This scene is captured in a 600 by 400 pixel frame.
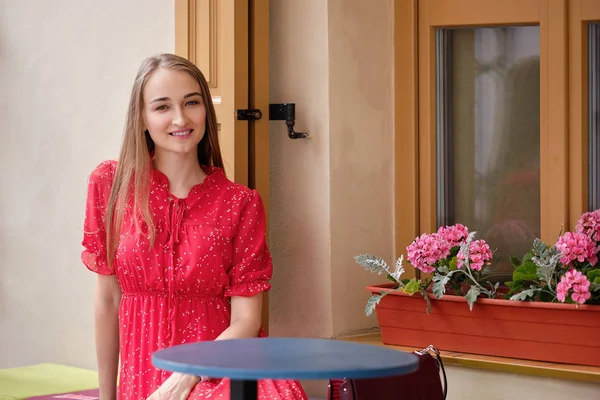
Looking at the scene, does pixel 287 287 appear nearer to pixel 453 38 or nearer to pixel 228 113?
pixel 228 113

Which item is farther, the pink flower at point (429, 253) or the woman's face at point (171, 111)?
the pink flower at point (429, 253)

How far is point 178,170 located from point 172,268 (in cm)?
29

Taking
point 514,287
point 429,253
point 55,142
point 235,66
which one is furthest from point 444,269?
point 55,142

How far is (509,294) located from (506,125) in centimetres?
74

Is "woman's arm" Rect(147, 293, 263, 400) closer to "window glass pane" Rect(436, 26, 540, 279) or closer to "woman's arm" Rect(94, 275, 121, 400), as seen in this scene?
"woman's arm" Rect(94, 275, 121, 400)

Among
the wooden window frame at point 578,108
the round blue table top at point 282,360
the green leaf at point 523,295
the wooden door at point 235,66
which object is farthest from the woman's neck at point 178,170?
the wooden window frame at point 578,108

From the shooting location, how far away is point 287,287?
3369 mm

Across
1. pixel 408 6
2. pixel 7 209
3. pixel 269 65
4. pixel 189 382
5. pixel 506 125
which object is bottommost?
pixel 189 382

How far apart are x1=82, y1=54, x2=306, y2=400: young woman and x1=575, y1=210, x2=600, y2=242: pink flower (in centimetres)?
97

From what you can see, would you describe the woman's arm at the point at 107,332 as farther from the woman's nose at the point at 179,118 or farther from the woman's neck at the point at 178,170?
the woman's nose at the point at 179,118

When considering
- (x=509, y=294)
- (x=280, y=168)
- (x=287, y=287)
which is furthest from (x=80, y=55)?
(x=509, y=294)

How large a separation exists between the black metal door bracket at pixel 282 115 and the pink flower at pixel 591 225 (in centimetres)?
95

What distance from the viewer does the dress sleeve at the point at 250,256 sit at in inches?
103

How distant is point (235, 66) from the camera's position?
124 inches
